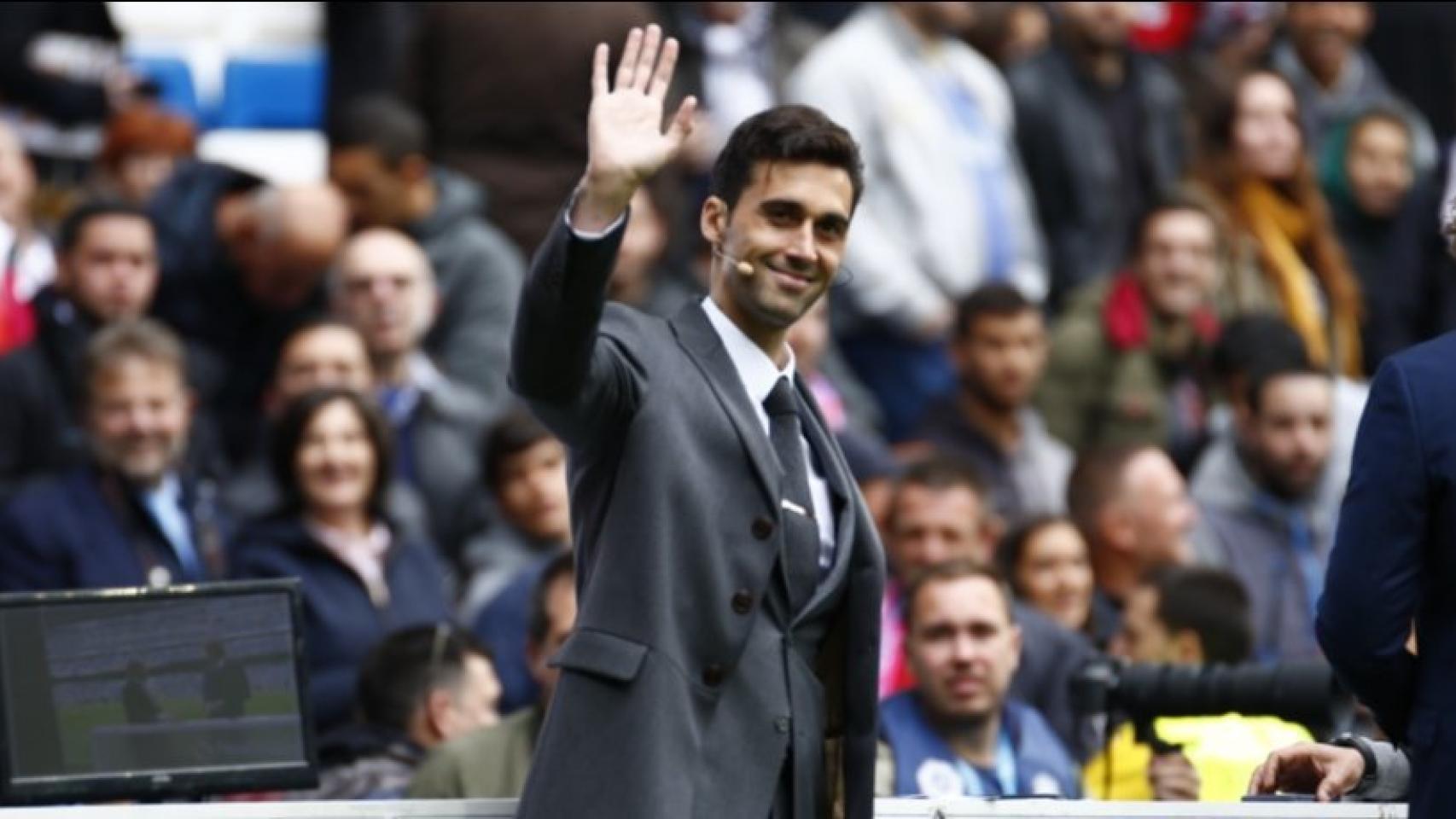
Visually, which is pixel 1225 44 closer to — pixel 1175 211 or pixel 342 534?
pixel 1175 211

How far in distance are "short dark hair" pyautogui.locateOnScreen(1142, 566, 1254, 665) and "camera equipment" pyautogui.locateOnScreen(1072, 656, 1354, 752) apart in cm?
202

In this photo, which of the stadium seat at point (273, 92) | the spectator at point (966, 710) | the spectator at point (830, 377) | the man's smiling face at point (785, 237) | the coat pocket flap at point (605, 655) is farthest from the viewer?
the stadium seat at point (273, 92)

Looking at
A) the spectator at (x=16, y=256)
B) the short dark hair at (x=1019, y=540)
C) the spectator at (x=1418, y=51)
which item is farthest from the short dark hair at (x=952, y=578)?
the spectator at (x=1418, y=51)

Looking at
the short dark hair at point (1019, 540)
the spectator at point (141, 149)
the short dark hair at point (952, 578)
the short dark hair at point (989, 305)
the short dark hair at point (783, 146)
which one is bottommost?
the short dark hair at point (952, 578)

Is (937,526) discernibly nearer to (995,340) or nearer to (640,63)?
(995,340)

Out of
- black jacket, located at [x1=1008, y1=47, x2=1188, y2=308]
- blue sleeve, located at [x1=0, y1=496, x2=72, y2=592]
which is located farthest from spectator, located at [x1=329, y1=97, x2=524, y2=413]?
black jacket, located at [x1=1008, y1=47, x2=1188, y2=308]

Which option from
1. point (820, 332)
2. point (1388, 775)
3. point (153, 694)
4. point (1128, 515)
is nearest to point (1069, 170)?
point (820, 332)

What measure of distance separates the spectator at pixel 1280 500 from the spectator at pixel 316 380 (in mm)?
2566

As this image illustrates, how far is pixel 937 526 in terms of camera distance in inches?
407

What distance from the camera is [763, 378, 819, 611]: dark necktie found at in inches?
231

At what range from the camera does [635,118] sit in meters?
5.66

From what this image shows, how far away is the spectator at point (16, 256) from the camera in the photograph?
35.4 feet

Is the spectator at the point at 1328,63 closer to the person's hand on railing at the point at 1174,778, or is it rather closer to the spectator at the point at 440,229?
the spectator at the point at 440,229

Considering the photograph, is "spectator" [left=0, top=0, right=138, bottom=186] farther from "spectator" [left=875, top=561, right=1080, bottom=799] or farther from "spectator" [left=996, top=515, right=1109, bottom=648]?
"spectator" [left=875, top=561, right=1080, bottom=799]
